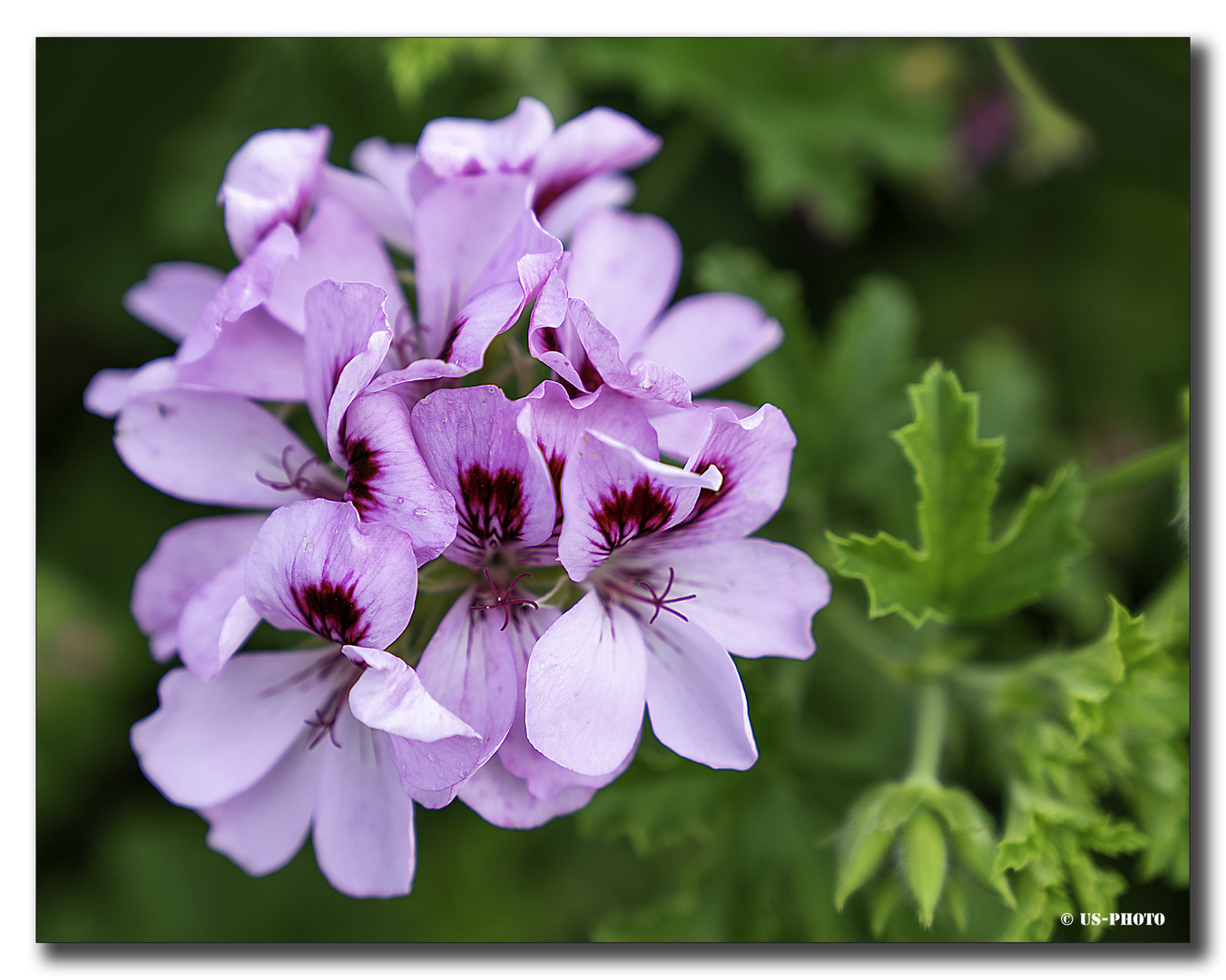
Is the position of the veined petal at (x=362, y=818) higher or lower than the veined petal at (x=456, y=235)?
lower

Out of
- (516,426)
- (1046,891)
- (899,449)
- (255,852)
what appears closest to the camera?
(516,426)

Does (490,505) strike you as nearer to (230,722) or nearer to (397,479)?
(397,479)

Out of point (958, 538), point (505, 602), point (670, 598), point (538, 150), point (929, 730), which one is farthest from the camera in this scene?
point (929, 730)

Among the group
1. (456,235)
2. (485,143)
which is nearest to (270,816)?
(456,235)

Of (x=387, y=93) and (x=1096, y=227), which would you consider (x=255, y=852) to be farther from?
(x=1096, y=227)

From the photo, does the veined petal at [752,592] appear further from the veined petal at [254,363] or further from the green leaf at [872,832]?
the veined petal at [254,363]

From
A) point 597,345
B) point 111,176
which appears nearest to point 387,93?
Result: point 111,176

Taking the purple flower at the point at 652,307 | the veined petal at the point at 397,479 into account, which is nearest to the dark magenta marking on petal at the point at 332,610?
the veined petal at the point at 397,479

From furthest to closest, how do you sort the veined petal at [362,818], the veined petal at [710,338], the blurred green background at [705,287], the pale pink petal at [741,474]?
the blurred green background at [705,287], the veined petal at [710,338], the veined petal at [362,818], the pale pink petal at [741,474]
